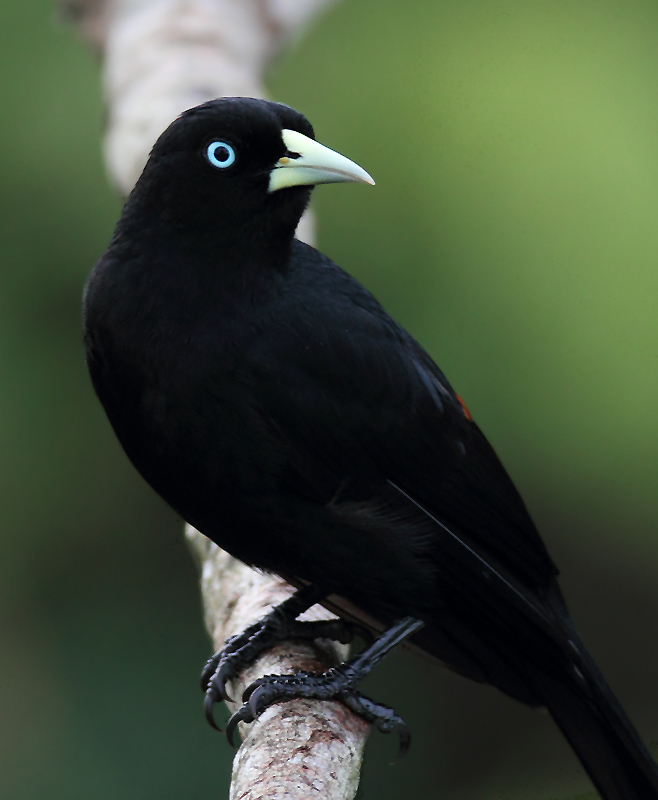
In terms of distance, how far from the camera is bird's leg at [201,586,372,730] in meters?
2.55

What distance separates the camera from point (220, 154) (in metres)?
2.18

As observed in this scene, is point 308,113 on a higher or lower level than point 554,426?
higher

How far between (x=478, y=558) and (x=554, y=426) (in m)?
1.70

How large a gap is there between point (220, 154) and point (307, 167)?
0.17 m

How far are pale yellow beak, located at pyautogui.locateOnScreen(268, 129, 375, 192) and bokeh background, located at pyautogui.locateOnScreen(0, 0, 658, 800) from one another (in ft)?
5.55

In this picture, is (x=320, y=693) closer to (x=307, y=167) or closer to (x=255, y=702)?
(x=255, y=702)

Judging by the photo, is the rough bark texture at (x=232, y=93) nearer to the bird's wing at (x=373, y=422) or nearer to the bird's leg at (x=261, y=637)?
the bird's leg at (x=261, y=637)

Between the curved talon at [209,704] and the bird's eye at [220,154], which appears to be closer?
the bird's eye at [220,154]

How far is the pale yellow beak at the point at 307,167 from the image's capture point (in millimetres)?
2174

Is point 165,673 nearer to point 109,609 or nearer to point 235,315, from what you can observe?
point 109,609

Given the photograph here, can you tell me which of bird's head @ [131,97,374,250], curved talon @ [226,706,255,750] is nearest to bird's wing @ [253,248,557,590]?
bird's head @ [131,97,374,250]

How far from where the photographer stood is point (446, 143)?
4145mm

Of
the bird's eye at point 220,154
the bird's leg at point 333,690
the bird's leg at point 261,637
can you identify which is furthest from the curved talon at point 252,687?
the bird's eye at point 220,154

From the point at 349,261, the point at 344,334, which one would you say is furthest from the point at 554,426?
the point at 344,334
